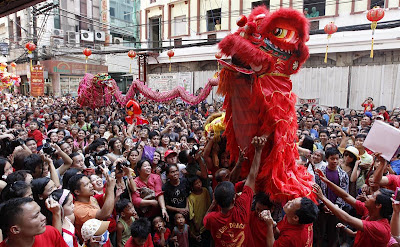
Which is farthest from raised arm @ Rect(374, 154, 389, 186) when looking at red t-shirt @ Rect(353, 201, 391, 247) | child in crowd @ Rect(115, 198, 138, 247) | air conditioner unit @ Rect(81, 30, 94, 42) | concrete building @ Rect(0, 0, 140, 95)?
air conditioner unit @ Rect(81, 30, 94, 42)

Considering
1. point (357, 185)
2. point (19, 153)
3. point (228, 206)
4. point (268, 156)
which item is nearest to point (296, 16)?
point (268, 156)

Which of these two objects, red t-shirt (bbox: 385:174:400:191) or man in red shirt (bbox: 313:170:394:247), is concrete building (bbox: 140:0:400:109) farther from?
man in red shirt (bbox: 313:170:394:247)

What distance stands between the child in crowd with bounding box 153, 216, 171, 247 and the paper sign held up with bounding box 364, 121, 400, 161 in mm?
2112

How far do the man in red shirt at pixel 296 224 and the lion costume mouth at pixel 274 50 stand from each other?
130cm

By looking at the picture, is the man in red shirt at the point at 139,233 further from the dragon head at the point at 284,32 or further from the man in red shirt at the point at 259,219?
the dragon head at the point at 284,32

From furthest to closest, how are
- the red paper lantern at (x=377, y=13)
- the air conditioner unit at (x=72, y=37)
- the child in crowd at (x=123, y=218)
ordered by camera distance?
1. the air conditioner unit at (x=72, y=37)
2. the red paper lantern at (x=377, y=13)
3. the child in crowd at (x=123, y=218)

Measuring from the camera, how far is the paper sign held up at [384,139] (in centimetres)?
241

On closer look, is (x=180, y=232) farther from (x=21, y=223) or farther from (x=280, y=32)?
(x=280, y=32)

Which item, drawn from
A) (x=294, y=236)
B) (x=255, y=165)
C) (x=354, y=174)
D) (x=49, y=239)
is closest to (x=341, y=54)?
(x=354, y=174)

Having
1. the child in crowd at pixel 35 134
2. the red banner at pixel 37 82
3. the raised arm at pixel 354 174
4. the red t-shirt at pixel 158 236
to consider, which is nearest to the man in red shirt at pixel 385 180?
the raised arm at pixel 354 174

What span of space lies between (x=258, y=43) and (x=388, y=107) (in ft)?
31.8

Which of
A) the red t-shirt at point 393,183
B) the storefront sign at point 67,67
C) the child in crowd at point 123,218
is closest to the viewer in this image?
the child in crowd at point 123,218

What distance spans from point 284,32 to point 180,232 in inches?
87.1

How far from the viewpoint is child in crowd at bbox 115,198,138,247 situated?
8.58ft
